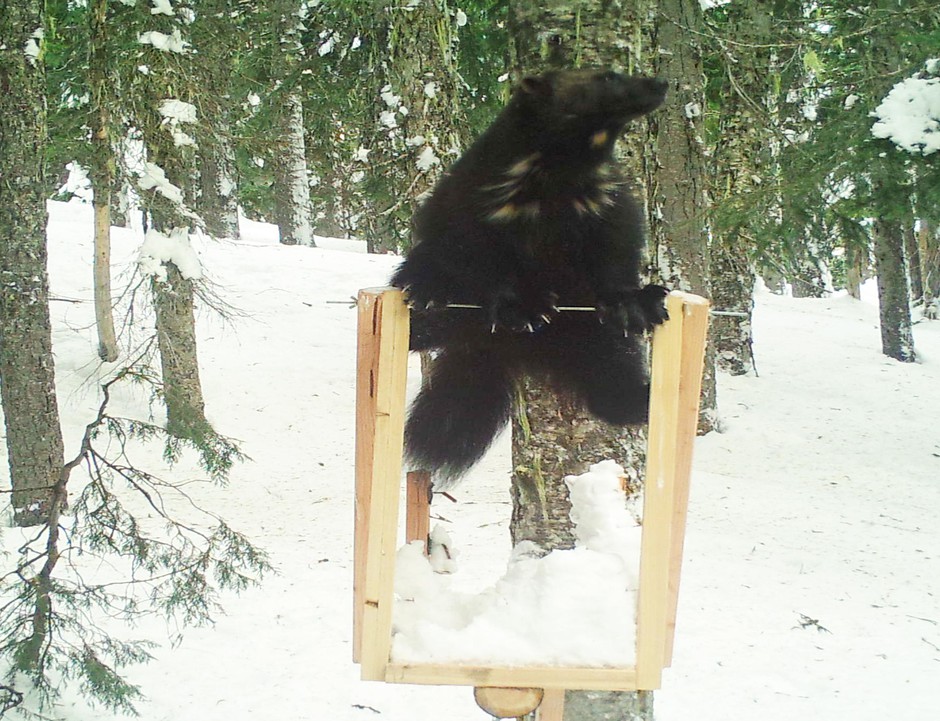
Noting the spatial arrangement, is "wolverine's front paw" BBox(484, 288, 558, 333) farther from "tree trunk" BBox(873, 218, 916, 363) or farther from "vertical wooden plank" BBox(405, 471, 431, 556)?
"tree trunk" BBox(873, 218, 916, 363)

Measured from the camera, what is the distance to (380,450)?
1934 mm

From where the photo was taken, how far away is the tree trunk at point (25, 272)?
5.18 meters

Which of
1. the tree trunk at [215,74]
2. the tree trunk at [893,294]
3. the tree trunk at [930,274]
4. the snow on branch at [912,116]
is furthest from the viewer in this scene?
the tree trunk at [930,274]

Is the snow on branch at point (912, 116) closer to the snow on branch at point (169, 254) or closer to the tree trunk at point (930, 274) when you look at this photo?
the snow on branch at point (169, 254)

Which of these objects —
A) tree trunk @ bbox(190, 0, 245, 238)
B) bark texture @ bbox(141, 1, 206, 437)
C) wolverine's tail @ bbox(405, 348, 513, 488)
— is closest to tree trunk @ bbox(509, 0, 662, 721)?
wolverine's tail @ bbox(405, 348, 513, 488)

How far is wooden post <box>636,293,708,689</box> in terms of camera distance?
1.91 m

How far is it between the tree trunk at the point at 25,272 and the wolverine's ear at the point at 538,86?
403 cm

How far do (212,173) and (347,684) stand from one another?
12.2 meters

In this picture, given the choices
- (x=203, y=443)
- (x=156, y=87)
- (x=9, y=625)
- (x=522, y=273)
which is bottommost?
(x=9, y=625)

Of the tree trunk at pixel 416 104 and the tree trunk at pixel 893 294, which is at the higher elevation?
the tree trunk at pixel 416 104

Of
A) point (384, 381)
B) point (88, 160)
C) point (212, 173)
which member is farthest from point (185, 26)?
point (212, 173)

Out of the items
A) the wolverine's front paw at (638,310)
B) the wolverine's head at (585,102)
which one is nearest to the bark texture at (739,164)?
the wolverine's head at (585,102)

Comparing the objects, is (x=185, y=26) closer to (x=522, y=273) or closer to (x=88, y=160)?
(x=88, y=160)

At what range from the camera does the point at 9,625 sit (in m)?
3.38
